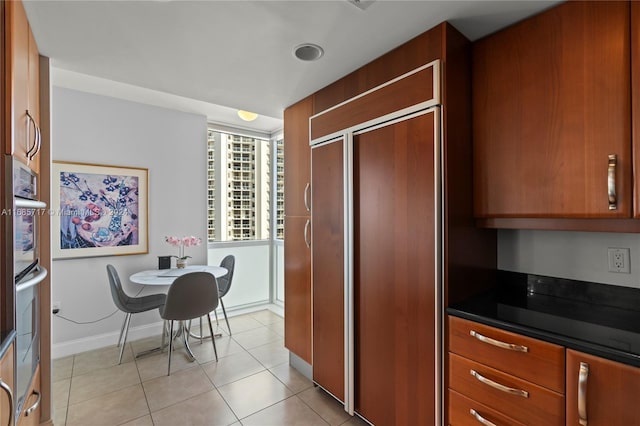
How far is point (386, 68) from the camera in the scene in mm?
1777

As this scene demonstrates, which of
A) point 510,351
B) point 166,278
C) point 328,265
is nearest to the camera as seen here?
point 510,351

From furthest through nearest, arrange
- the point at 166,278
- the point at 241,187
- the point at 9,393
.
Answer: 1. the point at 241,187
2. the point at 166,278
3. the point at 9,393

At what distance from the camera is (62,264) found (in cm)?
296

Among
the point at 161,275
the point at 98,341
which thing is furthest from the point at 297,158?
the point at 98,341

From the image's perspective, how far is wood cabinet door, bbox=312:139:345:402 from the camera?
2043mm

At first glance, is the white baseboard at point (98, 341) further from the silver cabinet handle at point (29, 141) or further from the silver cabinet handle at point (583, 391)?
the silver cabinet handle at point (583, 391)

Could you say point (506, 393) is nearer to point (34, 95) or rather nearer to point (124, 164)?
point (34, 95)

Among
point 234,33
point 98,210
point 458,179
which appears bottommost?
point 98,210

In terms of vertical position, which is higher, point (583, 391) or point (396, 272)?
point (396, 272)

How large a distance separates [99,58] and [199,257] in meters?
2.40

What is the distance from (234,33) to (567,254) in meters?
2.10

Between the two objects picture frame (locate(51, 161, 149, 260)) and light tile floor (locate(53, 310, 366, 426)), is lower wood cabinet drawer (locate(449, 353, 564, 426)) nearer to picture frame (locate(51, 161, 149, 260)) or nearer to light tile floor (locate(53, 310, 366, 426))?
light tile floor (locate(53, 310, 366, 426))

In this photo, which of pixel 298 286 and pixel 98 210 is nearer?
pixel 298 286

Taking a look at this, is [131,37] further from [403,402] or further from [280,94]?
[403,402]
